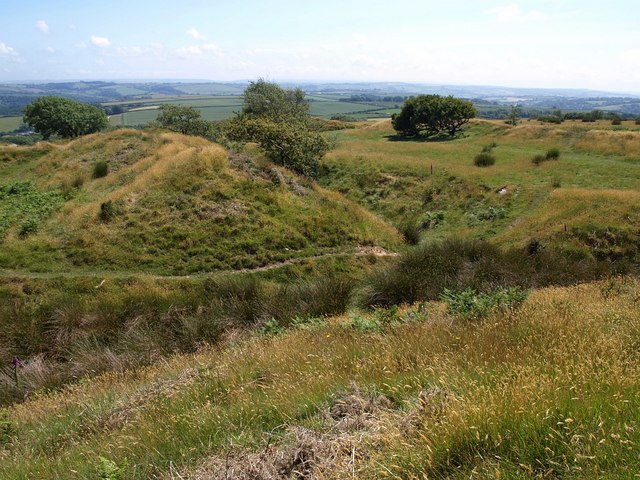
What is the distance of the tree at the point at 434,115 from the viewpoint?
53.1 meters

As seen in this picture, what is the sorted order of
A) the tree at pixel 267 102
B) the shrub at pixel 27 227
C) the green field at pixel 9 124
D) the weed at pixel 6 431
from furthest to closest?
the green field at pixel 9 124 → the tree at pixel 267 102 → the shrub at pixel 27 227 → the weed at pixel 6 431

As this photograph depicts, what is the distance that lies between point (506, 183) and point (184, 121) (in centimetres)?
3123

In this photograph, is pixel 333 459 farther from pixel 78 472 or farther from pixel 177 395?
pixel 177 395

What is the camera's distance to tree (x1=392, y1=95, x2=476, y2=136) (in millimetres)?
53062

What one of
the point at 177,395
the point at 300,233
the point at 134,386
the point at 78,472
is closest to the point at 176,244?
the point at 300,233

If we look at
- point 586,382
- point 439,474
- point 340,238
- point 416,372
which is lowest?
point 340,238

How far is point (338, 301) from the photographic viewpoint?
413 inches

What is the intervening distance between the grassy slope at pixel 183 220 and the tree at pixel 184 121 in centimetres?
1489

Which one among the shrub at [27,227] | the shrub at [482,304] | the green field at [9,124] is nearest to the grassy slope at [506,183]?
the shrub at [482,304]

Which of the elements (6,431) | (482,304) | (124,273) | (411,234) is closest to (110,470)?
(6,431)

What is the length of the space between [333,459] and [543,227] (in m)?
20.7

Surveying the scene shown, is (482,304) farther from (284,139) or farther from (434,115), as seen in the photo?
(434,115)

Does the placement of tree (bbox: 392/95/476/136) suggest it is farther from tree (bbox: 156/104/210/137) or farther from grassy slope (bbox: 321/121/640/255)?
tree (bbox: 156/104/210/137)

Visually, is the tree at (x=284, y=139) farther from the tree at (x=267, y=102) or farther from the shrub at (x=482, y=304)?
the shrub at (x=482, y=304)
